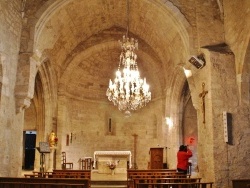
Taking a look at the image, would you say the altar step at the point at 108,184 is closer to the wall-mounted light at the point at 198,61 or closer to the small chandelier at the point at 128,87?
the small chandelier at the point at 128,87

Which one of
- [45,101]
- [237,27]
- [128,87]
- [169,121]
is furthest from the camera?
[45,101]

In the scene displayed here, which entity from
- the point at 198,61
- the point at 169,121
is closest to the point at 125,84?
the point at 198,61

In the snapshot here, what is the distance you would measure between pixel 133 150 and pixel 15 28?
28.0ft

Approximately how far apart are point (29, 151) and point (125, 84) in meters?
9.84

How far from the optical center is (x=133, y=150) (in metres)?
14.9

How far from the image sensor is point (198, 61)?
855 centimetres

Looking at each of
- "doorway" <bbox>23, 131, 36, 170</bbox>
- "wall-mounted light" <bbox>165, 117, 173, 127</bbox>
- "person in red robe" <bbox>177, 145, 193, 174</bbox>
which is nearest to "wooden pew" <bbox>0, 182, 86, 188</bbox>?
"person in red robe" <bbox>177, 145, 193, 174</bbox>

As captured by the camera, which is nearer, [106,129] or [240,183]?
[240,183]

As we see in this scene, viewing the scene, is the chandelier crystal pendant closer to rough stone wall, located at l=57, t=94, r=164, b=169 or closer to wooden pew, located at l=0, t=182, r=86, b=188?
wooden pew, located at l=0, t=182, r=86, b=188

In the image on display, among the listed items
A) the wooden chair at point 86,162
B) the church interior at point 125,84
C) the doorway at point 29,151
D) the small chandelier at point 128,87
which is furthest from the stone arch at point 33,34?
the doorway at point 29,151

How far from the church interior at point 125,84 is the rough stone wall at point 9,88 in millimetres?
28

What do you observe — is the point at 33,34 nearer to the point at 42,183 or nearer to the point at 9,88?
the point at 9,88

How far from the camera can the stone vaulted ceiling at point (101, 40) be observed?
9898 mm

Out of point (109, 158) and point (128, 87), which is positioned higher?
point (128, 87)
